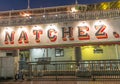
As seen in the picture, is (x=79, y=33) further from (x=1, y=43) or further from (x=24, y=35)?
(x=1, y=43)

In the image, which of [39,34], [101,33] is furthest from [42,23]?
[101,33]

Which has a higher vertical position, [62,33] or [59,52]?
[62,33]

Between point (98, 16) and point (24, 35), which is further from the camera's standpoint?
point (24, 35)

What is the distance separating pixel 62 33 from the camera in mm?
15359

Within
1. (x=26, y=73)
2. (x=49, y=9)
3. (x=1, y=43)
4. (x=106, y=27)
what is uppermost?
(x=49, y=9)

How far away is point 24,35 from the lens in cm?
1605

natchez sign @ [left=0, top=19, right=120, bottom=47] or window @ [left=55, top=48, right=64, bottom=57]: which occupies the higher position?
natchez sign @ [left=0, top=19, right=120, bottom=47]

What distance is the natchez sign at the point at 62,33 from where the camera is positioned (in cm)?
1458

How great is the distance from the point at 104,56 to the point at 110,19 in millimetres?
8864

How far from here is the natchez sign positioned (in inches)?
574

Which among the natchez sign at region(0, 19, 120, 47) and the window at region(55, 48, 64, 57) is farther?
the window at region(55, 48, 64, 57)

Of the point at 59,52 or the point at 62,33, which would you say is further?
Result: the point at 59,52

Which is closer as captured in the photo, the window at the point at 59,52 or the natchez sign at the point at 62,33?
the natchez sign at the point at 62,33

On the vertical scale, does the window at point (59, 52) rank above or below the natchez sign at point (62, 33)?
below
